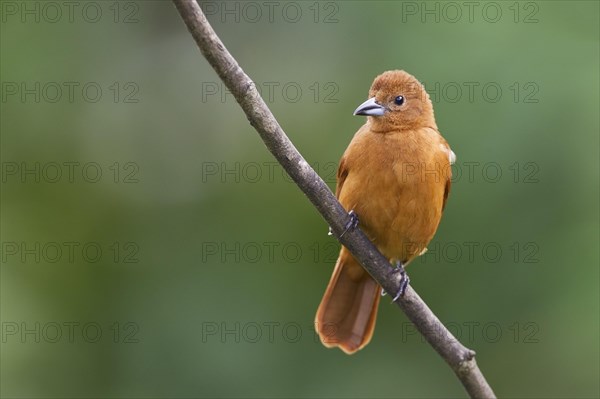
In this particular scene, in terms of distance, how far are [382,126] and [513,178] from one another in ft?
2.28

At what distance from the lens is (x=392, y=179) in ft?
13.4

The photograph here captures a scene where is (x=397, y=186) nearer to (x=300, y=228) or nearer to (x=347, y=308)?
(x=300, y=228)

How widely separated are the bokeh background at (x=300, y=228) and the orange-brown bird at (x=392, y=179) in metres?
0.11

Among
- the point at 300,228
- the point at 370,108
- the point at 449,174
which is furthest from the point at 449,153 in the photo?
the point at 300,228

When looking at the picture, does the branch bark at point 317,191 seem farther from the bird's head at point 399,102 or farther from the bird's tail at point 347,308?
the bird's head at point 399,102

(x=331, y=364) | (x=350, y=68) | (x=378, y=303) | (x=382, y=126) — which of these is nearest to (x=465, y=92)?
(x=382, y=126)

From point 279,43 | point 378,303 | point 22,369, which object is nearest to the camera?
point 22,369

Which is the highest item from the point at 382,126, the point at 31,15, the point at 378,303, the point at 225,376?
the point at 31,15

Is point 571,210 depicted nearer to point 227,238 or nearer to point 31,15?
point 227,238

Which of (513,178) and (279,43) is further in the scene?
(279,43)

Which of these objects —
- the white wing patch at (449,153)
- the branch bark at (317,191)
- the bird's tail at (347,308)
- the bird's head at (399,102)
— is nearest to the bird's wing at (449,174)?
the white wing patch at (449,153)

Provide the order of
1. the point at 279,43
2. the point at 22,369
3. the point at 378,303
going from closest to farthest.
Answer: the point at 22,369 → the point at 378,303 → the point at 279,43

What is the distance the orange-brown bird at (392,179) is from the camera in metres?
4.09

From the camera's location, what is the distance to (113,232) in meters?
4.51
